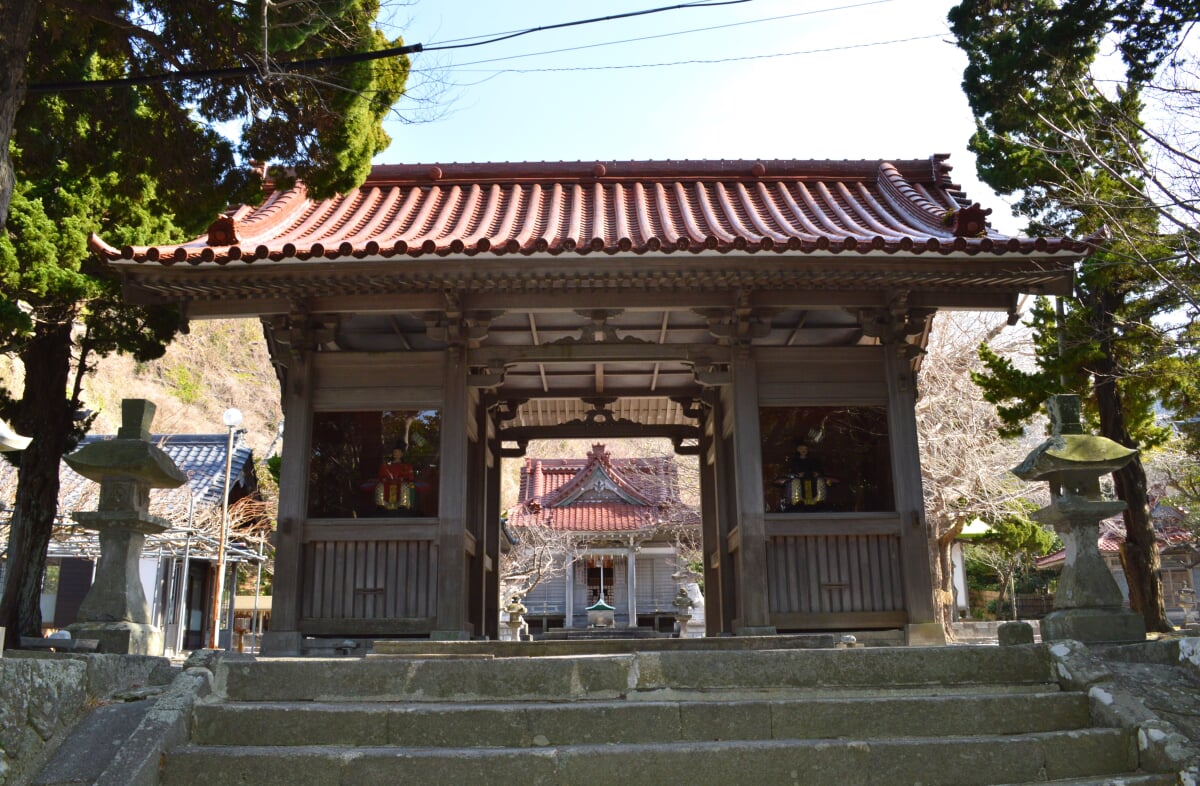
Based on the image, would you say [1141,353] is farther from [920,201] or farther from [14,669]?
[14,669]

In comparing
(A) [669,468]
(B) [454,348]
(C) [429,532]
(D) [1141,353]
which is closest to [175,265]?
(B) [454,348]

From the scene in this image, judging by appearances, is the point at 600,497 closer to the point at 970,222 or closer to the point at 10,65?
the point at 970,222

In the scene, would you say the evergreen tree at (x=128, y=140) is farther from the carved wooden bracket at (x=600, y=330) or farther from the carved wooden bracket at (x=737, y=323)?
the carved wooden bracket at (x=737, y=323)

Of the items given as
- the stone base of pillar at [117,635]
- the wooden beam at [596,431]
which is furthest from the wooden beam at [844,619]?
the stone base of pillar at [117,635]

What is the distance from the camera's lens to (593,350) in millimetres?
9117

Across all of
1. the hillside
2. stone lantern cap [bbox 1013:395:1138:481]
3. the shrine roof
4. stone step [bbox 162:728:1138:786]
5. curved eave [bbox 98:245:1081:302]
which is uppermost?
the hillside

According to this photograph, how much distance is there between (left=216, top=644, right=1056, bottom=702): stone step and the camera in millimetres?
4988

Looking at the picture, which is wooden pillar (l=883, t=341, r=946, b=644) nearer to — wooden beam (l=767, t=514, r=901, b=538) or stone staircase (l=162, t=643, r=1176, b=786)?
wooden beam (l=767, t=514, r=901, b=538)

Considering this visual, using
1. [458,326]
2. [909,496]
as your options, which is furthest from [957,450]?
[458,326]

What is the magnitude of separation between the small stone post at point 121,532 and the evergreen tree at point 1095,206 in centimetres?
766

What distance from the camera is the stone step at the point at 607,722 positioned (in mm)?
4520

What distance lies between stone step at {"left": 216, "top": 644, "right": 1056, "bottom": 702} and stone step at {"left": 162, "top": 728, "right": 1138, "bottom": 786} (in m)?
0.62

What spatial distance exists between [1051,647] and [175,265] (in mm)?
6883

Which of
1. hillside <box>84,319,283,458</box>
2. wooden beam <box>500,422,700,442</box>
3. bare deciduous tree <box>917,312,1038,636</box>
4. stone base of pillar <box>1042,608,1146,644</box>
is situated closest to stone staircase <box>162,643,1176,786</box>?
stone base of pillar <box>1042,608,1146,644</box>
